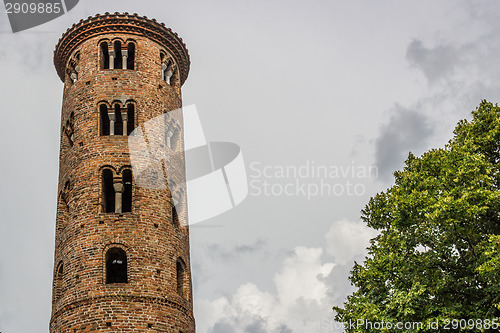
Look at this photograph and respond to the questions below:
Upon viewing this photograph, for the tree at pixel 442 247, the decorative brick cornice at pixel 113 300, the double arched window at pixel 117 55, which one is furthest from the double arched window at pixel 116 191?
the tree at pixel 442 247

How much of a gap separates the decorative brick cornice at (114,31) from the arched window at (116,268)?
427 inches

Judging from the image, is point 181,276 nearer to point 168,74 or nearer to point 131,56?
point 168,74

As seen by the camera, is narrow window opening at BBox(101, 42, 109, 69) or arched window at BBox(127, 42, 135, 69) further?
arched window at BBox(127, 42, 135, 69)

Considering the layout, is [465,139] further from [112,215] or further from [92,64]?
[92,64]

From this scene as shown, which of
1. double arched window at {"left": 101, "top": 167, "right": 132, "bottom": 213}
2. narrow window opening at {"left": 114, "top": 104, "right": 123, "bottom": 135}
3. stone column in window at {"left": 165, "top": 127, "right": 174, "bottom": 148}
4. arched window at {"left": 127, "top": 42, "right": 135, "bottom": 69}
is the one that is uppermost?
arched window at {"left": 127, "top": 42, "right": 135, "bottom": 69}

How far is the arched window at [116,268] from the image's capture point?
25.5 metres

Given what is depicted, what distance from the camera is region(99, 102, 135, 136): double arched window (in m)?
27.7

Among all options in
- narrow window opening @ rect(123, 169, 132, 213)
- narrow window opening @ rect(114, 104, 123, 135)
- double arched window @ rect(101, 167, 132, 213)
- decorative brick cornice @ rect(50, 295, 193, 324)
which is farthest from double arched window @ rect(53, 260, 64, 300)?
Result: narrow window opening @ rect(114, 104, 123, 135)

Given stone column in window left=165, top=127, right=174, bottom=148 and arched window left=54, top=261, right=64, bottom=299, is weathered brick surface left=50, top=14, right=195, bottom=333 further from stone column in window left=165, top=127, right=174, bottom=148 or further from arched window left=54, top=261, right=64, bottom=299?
stone column in window left=165, top=127, right=174, bottom=148

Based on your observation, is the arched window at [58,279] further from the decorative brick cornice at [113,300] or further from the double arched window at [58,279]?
the decorative brick cornice at [113,300]

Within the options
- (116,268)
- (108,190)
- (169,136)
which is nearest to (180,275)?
→ (116,268)

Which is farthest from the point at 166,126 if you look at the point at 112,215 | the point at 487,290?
the point at 487,290

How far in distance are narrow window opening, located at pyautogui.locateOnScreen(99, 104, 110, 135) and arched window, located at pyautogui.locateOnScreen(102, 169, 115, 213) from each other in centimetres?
243

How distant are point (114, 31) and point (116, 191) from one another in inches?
330
